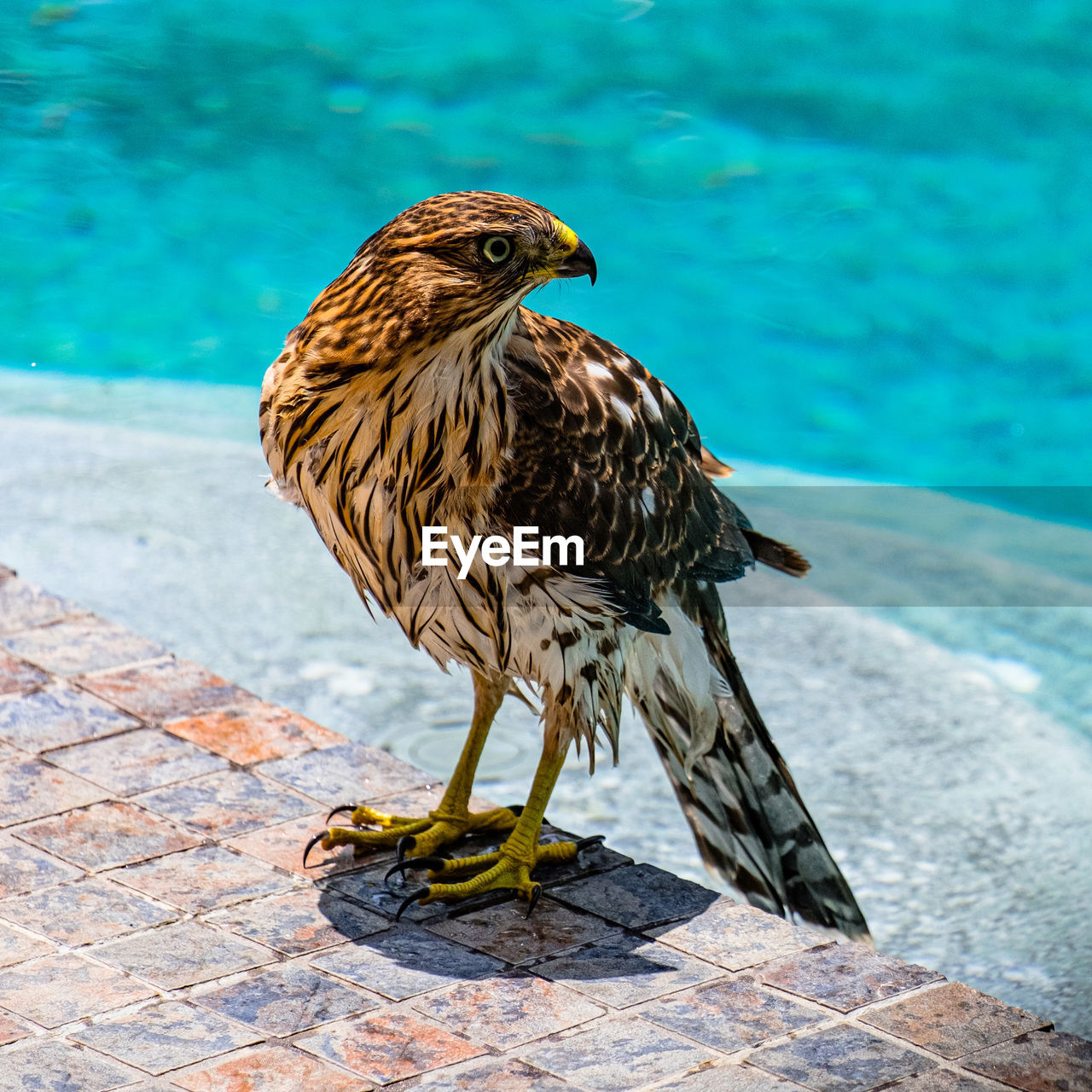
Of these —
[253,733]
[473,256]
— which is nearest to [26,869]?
[253,733]

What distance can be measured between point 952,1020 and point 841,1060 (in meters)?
0.24

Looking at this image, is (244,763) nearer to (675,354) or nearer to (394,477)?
(394,477)

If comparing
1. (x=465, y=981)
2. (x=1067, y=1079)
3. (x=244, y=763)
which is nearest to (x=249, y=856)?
(x=244, y=763)

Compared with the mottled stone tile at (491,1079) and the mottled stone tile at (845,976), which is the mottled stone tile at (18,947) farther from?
the mottled stone tile at (845,976)

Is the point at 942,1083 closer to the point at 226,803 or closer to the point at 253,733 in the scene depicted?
the point at 226,803

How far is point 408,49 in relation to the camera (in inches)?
319

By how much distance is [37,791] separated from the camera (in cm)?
297

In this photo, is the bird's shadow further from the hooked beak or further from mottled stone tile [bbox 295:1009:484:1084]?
the hooked beak

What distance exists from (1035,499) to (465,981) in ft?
17.6

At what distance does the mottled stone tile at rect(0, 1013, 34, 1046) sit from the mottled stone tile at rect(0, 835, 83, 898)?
1.38 ft

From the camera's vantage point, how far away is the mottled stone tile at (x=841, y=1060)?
218 cm

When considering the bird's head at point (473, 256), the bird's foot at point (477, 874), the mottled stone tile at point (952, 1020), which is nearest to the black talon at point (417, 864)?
the bird's foot at point (477, 874)

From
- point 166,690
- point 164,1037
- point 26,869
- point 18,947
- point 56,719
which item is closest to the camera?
point 164,1037

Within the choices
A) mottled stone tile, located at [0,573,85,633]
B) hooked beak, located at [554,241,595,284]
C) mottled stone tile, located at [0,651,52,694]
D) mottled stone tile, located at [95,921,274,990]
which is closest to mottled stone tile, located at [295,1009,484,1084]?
mottled stone tile, located at [95,921,274,990]
